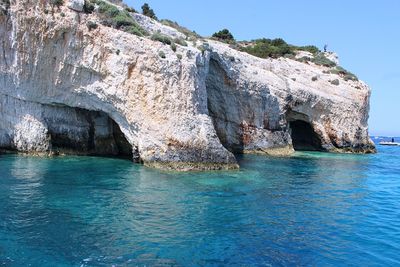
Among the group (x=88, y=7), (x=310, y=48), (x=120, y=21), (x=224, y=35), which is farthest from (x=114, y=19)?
(x=310, y=48)

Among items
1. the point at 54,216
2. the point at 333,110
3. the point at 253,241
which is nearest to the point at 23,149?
the point at 54,216

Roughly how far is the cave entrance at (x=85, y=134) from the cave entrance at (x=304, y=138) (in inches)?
836

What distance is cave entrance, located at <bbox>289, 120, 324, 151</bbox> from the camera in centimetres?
4229

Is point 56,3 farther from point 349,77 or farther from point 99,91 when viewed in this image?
point 349,77

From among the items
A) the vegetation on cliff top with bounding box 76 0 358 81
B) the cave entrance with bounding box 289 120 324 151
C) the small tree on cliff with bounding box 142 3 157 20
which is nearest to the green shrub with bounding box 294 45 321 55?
the vegetation on cliff top with bounding box 76 0 358 81

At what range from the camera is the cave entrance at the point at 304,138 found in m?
42.3

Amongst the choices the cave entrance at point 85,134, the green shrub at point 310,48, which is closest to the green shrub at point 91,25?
the cave entrance at point 85,134

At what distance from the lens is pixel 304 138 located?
147ft

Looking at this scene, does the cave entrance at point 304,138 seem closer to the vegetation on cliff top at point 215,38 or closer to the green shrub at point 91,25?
the vegetation on cliff top at point 215,38

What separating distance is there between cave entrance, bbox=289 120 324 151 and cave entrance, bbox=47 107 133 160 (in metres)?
21.2

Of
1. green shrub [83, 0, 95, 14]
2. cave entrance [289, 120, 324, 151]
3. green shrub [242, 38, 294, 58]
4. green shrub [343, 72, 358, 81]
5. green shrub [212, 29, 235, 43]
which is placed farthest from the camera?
green shrub [212, 29, 235, 43]

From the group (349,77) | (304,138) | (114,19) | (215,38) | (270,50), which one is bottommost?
(304,138)

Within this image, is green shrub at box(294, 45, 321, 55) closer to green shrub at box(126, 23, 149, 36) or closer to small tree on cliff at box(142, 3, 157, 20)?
small tree on cliff at box(142, 3, 157, 20)

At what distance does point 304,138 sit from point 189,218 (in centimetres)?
3344
